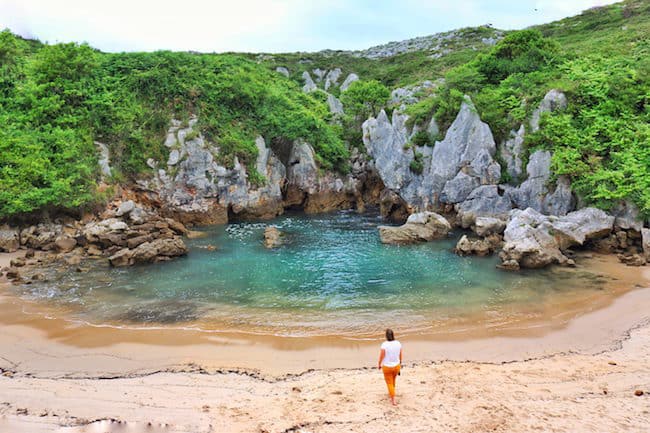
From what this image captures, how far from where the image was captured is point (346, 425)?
736cm

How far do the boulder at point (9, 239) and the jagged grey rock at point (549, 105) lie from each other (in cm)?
3347

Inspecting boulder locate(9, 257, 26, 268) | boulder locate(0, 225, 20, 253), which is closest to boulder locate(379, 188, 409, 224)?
boulder locate(9, 257, 26, 268)

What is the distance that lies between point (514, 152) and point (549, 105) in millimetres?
3808

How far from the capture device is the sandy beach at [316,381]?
24.6ft

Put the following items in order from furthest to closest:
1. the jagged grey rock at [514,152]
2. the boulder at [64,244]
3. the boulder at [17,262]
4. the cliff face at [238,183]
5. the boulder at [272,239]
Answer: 1. the cliff face at [238,183]
2. the jagged grey rock at [514,152]
3. the boulder at [272,239]
4. the boulder at [64,244]
5. the boulder at [17,262]

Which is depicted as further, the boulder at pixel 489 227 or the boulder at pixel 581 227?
the boulder at pixel 489 227

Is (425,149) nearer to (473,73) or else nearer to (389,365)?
(473,73)

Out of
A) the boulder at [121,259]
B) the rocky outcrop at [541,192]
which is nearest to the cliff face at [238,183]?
the boulder at [121,259]

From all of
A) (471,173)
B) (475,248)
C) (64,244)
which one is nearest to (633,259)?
(475,248)

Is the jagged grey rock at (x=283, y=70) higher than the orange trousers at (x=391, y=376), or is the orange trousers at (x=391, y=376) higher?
the jagged grey rock at (x=283, y=70)

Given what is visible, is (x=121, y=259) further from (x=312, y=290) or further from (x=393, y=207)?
(x=393, y=207)

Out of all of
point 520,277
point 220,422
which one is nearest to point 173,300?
point 220,422

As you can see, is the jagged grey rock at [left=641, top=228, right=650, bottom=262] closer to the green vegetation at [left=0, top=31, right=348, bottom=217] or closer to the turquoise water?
the turquoise water

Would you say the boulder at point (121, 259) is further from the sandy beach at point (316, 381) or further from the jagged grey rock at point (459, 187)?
the jagged grey rock at point (459, 187)
